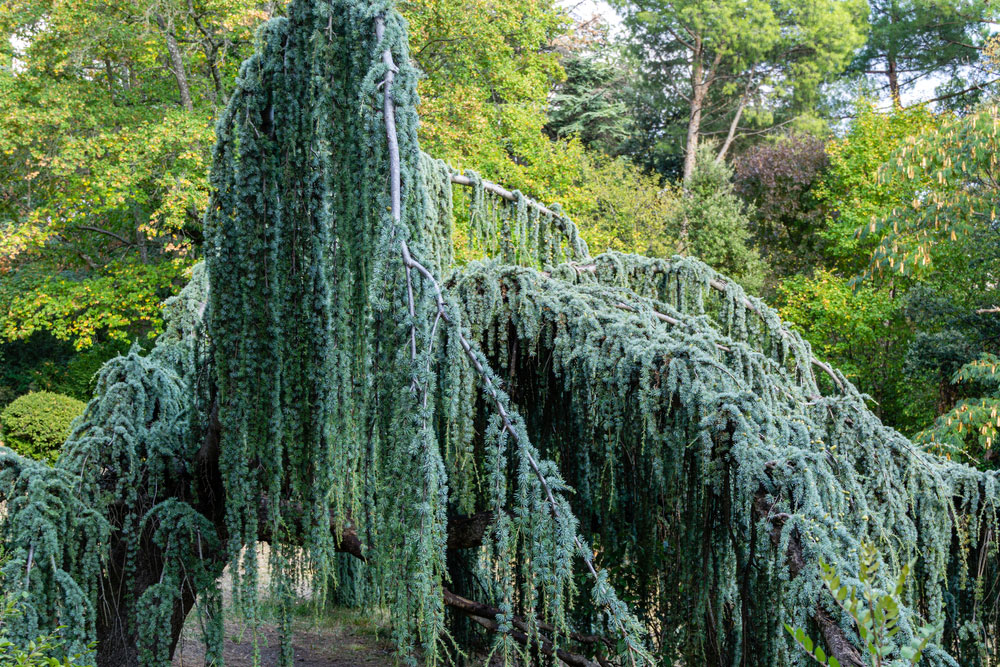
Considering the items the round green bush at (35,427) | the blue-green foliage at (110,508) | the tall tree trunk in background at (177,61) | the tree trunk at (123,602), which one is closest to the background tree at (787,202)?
the tall tree trunk in background at (177,61)

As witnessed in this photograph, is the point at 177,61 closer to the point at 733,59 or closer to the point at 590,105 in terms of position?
the point at 590,105

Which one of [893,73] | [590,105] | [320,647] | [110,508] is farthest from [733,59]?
[110,508]

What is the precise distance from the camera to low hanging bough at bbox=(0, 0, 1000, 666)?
8.63ft

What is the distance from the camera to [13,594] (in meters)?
3.15

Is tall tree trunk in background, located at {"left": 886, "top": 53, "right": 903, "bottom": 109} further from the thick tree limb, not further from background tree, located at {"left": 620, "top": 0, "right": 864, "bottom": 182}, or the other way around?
the thick tree limb

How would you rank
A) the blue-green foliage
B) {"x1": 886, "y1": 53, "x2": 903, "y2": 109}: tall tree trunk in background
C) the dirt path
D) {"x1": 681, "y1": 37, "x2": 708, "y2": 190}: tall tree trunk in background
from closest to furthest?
the blue-green foliage
the dirt path
{"x1": 681, "y1": 37, "x2": 708, "y2": 190}: tall tree trunk in background
{"x1": 886, "y1": 53, "x2": 903, "y2": 109}: tall tree trunk in background

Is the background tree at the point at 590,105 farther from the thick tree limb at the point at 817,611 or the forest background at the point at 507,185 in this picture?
the thick tree limb at the point at 817,611

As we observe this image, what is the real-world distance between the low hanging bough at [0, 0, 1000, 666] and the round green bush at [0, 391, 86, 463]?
910 centimetres

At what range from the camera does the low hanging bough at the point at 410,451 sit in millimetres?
2629

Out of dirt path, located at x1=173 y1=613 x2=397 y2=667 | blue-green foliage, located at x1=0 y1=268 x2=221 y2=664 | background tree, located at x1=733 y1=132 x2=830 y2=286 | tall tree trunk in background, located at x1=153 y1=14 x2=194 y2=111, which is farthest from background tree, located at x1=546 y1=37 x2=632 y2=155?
blue-green foliage, located at x1=0 y1=268 x2=221 y2=664

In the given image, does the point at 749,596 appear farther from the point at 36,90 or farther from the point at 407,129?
the point at 36,90

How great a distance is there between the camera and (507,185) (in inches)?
567

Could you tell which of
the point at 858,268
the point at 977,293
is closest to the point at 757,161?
the point at 858,268

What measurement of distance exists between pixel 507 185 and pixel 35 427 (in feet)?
27.3
